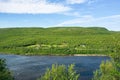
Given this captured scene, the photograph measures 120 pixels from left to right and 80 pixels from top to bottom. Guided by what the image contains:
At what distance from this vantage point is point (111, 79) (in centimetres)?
4947

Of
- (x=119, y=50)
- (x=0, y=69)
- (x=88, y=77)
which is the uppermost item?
(x=119, y=50)

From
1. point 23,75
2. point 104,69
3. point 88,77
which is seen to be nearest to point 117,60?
point 104,69

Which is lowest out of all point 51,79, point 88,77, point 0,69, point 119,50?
point 88,77

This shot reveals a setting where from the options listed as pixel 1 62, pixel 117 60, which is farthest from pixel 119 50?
pixel 1 62

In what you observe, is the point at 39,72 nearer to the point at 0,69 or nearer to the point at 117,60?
the point at 0,69

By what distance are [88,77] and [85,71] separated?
1515cm

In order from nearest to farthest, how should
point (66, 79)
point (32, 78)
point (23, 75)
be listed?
point (66, 79) → point (32, 78) → point (23, 75)

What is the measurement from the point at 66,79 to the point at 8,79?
14194 mm

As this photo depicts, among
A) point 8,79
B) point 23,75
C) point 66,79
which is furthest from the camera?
point 23,75

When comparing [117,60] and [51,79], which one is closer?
[117,60]

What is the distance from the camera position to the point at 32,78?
115875mm

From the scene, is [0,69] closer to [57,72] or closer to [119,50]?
[57,72]

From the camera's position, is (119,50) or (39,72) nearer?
(119,50)

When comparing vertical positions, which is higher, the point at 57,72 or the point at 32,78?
the point at 57,72
